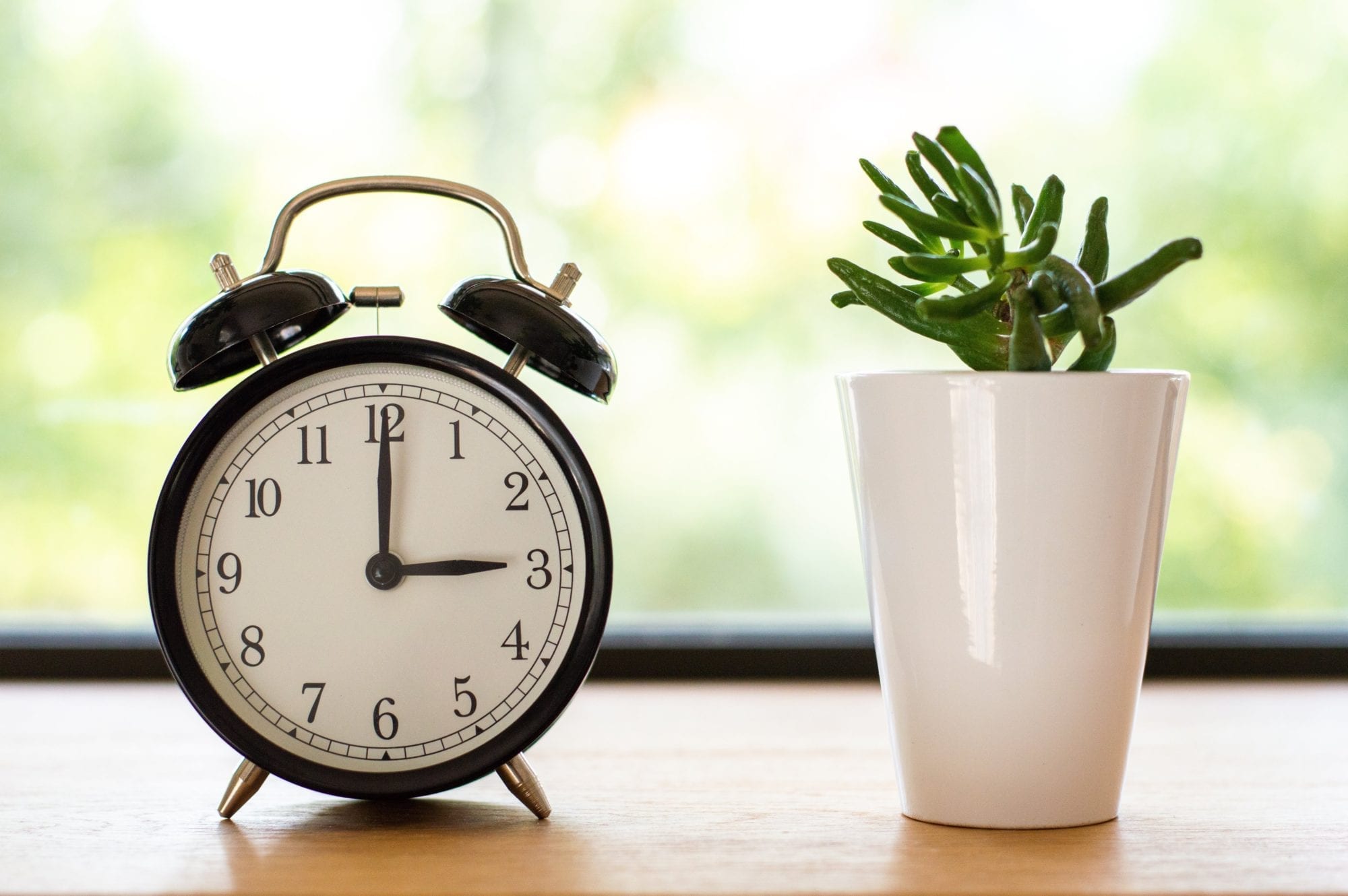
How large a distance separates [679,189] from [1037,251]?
0.85m

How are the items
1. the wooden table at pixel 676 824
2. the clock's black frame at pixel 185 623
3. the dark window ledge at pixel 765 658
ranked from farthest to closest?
the dark window ledge at pixel 765 658 < the clock's black frame at pixel 185 623 < the wooden table at pixel 676 824

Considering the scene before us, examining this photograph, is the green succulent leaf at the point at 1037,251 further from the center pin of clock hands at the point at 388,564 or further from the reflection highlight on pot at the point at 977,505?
the center pin of clock hands at the point at 388,564

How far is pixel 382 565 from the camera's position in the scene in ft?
2.49

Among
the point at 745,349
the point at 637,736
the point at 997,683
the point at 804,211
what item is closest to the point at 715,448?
the point at 745,349

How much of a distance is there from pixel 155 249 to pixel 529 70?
1.75ft

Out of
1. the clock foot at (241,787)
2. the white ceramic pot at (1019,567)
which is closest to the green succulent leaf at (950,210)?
the white ceramic pot at (1019,567)

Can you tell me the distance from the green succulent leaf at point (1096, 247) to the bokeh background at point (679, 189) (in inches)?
27.7

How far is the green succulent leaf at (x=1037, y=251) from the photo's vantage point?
2.26 ft

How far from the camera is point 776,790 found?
2.78 ft

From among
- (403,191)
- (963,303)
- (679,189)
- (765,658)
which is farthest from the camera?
(679,189)

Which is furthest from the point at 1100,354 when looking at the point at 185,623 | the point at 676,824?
the point at 185,623

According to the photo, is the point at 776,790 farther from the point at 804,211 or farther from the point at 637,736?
the point at 804,211

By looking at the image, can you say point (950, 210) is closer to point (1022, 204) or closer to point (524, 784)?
point (1022, 204)

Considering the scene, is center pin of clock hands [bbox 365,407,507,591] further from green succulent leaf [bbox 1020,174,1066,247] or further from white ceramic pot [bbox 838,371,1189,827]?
green succulent leaf [bbox 1020,174,1066,247]
